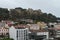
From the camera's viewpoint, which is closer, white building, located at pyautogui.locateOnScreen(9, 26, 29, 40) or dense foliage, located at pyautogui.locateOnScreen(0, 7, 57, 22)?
white building, located at pyautogui.locateOnScreen(9, 26, 29, 40)

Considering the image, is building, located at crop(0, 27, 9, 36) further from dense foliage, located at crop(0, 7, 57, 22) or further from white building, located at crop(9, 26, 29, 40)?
dense foliage, located at crop(0, 7, 57, 22)

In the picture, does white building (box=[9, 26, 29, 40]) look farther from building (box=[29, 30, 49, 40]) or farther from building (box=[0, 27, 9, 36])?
building (box=[0, 27, 9, 36])

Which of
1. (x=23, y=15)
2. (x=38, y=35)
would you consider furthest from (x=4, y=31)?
(x=23, y=15)

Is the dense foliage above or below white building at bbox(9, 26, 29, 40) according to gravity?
above

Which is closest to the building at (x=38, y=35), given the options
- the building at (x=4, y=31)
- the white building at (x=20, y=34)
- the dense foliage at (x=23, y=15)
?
the white building at (x=20, y=34)

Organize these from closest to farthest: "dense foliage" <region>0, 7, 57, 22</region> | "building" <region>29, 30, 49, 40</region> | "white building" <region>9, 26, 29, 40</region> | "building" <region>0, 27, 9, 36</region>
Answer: "white building" <region>9, 26, 29, 40</region> → "building" <region>29, 30, 49, 40</region> → "building" <region>0, 27, 9, 36</region> → "dense foliage" <region>0, 7, 57, 22</region>

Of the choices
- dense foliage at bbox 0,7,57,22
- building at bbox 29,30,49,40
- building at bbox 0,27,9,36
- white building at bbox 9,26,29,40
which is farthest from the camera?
dense foliage at bbox 0,7,57,22

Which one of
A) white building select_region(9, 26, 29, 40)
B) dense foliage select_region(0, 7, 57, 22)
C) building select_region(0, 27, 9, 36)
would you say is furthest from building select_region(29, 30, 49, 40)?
dense foliage select_region(0, 7, 57, 22)

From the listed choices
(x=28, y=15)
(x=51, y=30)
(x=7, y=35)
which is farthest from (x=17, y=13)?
(x=7, y=35)

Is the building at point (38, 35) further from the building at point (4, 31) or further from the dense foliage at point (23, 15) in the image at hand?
the dense foliage at point (23, 15)

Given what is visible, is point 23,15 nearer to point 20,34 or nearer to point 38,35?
point 38,35

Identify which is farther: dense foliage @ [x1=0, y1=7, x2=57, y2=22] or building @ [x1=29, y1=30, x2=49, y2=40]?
dense foliage @ [x1=0, y1=7, x2=57, y2=22]

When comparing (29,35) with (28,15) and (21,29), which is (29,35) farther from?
(28,15)
